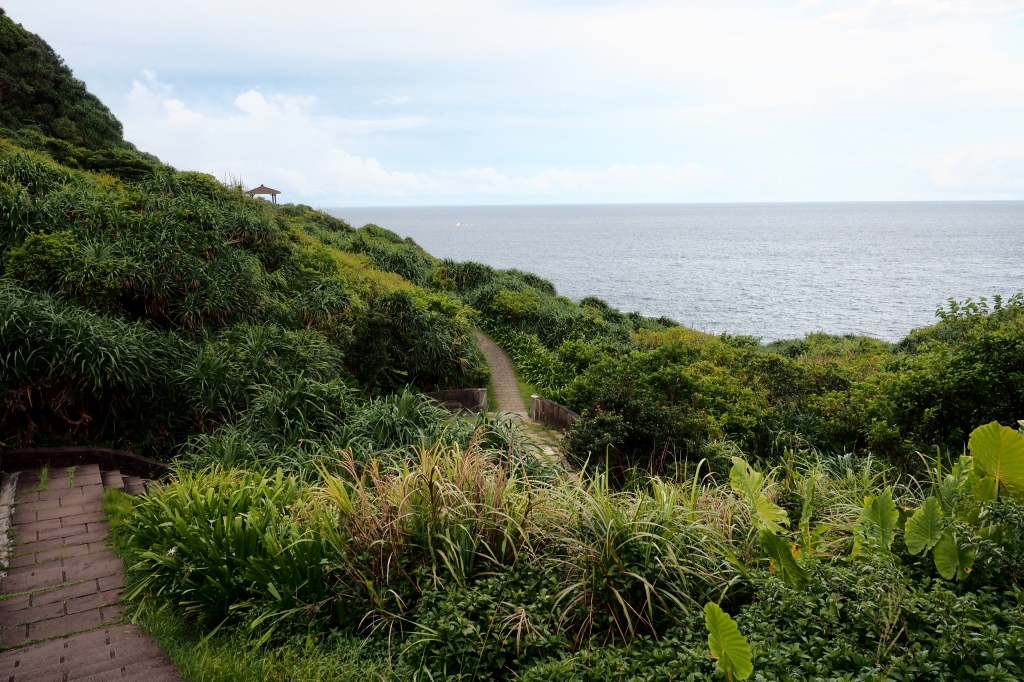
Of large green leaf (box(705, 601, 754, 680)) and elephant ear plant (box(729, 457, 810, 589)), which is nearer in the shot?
large green leaf (box(705, 601, 754, 680))

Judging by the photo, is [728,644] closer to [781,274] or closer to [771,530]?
[771,530]

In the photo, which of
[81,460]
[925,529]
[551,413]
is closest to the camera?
[925,529]

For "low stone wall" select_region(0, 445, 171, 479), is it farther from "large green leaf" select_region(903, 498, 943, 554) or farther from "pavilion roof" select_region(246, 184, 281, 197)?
"pavilion roof" select_region(246, 184, 281, 197)

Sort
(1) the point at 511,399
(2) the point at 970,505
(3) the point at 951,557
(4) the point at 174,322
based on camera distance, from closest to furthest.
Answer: (3) the point at 951,557 → (2) the point at 970,505 → (4) the point at 174,322 → (1) the point at 511,399

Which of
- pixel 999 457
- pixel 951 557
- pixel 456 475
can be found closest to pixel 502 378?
pixel 456 475

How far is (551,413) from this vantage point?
11234mm

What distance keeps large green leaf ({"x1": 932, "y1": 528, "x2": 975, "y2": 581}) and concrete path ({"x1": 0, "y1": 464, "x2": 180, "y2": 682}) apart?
423 cm

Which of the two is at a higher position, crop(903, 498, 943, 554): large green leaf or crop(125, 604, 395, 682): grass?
crop(903, 498, 943, 554): large green leaf

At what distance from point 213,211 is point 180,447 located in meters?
6.27

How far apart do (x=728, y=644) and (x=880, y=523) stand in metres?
1.58

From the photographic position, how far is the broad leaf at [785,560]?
11.5 ft

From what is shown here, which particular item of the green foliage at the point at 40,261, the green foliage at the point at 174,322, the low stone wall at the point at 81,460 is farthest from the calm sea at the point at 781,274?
the low stone wall at the point at 81,460

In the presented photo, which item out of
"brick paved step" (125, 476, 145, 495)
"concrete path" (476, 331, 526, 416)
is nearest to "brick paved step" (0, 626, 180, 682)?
"brick paved step" (125, 476, 145, 495)

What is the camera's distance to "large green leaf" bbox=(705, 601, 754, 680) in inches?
108
